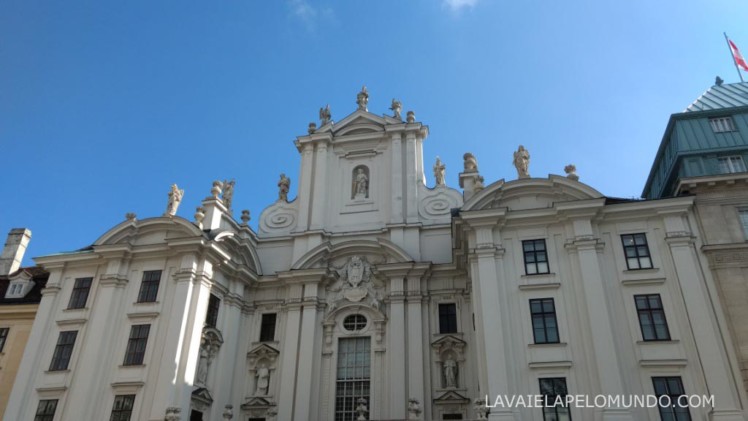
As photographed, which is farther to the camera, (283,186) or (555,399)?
(283,186)

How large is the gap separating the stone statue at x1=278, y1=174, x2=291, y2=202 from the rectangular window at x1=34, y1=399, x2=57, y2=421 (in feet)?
45.9

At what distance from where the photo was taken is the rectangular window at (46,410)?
2325cm

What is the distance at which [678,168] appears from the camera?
23.7m

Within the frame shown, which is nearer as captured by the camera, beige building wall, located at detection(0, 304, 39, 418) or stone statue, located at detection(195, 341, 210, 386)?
stone statue, located at detection(195, 341, 210, 386)

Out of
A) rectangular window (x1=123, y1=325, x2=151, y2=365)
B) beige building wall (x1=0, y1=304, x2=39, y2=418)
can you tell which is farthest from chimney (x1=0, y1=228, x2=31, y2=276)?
rectangular window (x1=123, y1=325, x2=151, y2=365)

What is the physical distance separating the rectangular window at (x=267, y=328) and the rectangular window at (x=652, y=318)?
51.7ft

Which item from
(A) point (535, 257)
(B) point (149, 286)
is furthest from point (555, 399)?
(B) point (149, 286)

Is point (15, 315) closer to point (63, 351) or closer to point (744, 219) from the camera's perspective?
point (63, 351)

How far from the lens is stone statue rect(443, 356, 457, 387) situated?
2408 cm

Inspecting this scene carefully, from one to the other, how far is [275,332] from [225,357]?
100 inches

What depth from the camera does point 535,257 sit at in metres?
21.9

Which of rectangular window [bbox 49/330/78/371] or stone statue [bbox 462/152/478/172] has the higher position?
stone statue [bbox 462/152/478/172]

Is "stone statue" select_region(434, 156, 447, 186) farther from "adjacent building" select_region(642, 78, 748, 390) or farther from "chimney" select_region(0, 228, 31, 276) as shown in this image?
"chimney" select_region(0, 228, 31, 276)

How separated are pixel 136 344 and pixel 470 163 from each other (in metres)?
16.6
